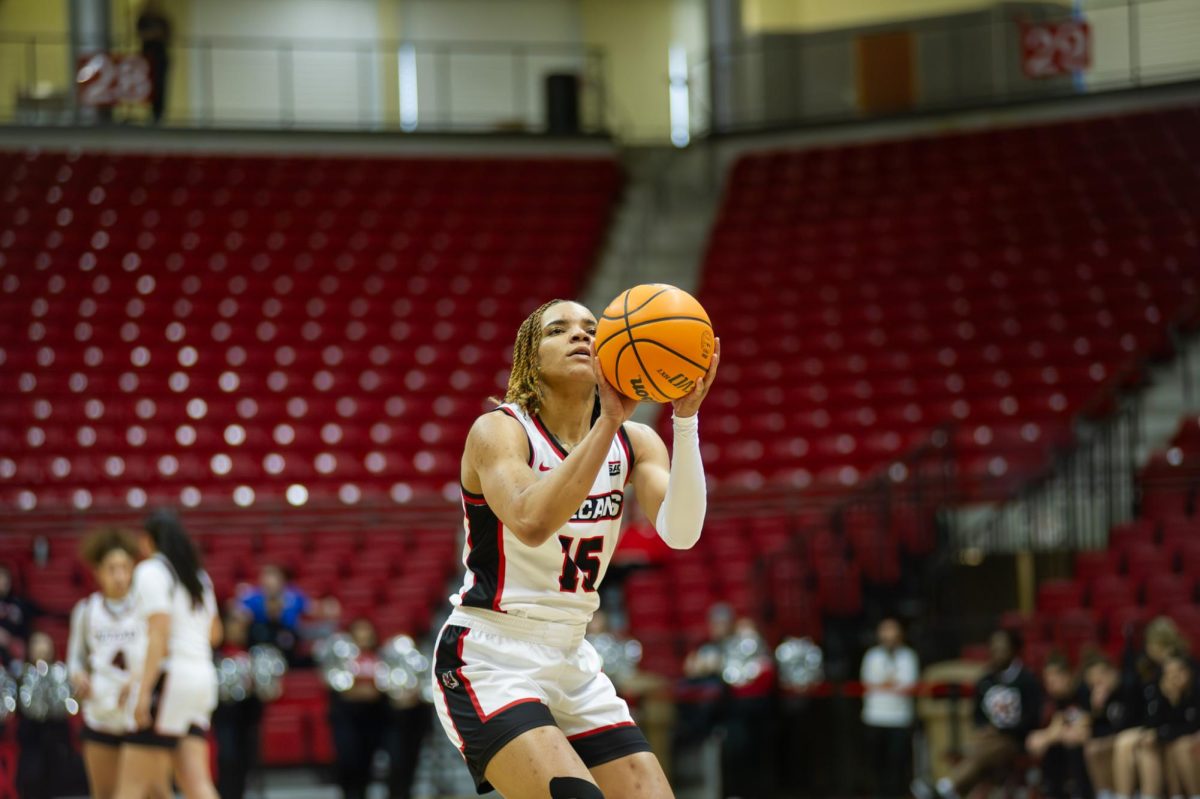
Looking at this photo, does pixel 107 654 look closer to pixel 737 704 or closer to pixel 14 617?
pixel 14 617

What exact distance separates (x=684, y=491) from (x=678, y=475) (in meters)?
0.05

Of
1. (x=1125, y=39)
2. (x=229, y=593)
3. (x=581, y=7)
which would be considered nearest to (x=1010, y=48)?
(x=1125, y=39)

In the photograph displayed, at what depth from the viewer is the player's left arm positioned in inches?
162

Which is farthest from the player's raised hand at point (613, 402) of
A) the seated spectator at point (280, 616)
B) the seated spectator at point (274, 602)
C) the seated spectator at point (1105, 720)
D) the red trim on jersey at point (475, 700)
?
the seated spectator at point (274, 602)

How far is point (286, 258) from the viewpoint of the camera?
18516 millimetres

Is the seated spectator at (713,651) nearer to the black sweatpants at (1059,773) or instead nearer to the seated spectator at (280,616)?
the black sweatpants at (1059,773)

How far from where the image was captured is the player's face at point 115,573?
7.74 metres

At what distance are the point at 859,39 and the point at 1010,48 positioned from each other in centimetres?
181

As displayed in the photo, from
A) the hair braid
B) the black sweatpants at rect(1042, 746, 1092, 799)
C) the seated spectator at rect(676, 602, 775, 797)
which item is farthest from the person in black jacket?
the hair braid

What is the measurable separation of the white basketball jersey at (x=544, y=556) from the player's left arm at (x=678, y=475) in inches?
5.4

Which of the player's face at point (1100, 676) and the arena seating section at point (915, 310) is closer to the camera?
the player's face at point (1100, 676)

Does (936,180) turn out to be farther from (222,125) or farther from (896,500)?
(222,125)

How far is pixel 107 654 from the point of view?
7688 mm

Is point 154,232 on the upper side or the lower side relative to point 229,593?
upper
